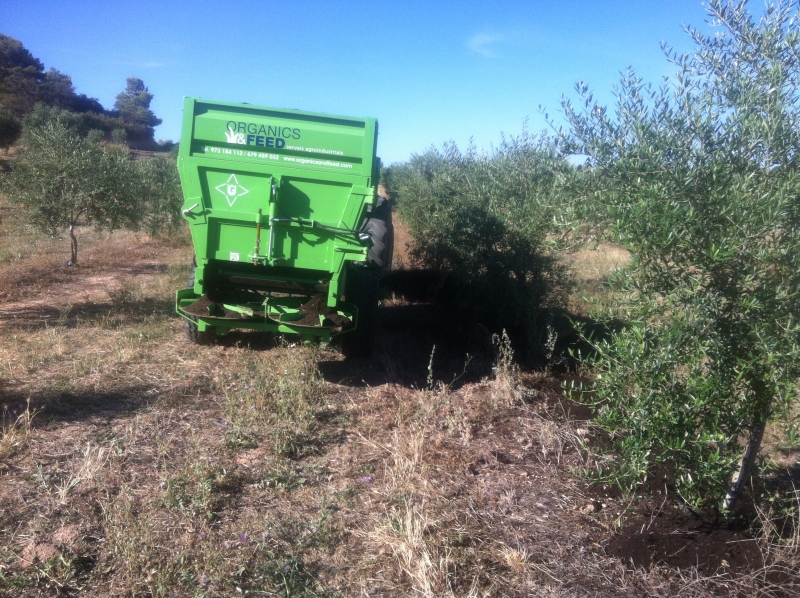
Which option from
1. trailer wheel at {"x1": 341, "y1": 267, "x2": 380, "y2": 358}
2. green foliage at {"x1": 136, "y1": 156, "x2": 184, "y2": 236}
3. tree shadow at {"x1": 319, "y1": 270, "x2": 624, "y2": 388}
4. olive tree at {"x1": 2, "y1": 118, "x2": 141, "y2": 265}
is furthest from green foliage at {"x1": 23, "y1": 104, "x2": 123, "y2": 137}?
trailer wheel at {"x1": 341, "y1": 267, "x2": 380, "y2": 358}

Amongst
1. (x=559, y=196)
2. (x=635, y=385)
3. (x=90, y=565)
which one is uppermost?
(x=559, y=196)

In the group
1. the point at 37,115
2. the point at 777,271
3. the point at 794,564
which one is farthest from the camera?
the point at 37,115

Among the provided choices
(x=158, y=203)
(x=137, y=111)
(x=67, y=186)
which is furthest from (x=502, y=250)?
(x=137, y=111)

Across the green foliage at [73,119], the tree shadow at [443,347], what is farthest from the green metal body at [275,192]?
the green foliage at [73,119]

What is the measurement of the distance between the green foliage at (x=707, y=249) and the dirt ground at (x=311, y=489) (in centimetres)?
50

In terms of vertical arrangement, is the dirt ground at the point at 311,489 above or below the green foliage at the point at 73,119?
below

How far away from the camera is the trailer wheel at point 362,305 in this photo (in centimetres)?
635

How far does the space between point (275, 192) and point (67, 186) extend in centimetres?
710

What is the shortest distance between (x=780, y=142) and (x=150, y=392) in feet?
16.0

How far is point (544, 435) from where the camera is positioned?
486 cm

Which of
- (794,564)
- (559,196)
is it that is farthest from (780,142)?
(794,564)

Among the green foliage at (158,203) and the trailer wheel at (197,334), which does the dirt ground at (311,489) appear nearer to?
the trailer wheel at (197,334)

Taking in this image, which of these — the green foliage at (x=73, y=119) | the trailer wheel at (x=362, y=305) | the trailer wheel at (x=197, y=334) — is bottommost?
the trailer wheel at (x=197, y=334)

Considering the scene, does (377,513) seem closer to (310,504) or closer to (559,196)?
(310,504)
